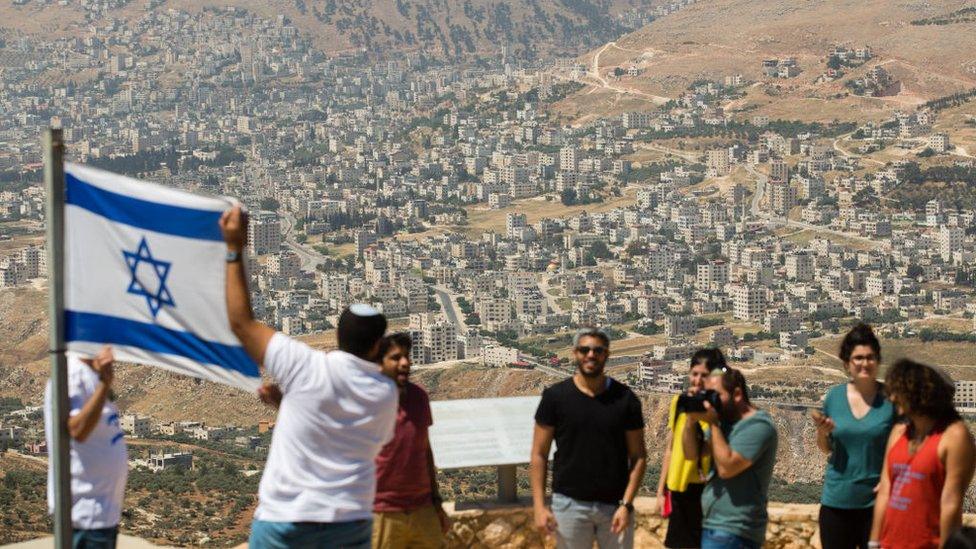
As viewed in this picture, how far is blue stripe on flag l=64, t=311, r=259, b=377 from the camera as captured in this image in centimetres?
459

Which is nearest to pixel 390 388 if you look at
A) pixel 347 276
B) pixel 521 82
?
pixel 347 276

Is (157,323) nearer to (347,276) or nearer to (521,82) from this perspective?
(347,276)

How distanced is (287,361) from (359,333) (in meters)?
0.23

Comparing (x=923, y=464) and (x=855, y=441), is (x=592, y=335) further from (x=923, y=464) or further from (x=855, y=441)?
(x=923, y=464)

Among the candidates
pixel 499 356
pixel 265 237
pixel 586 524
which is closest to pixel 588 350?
pixel 586 524

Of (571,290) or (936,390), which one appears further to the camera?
(571,290)

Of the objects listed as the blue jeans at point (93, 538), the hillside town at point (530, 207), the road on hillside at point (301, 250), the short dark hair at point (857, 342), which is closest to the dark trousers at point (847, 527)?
the short dark hair at point (857, 342)

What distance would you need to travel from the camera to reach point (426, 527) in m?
5.92

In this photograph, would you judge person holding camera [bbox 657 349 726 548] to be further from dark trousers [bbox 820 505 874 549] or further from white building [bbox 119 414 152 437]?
white building [bbox 119 414 152 437]

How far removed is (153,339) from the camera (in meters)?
4.62

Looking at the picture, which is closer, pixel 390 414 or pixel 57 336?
pixel 57 336

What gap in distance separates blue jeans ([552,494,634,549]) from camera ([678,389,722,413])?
1.49 feet

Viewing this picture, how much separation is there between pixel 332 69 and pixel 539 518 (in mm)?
185396

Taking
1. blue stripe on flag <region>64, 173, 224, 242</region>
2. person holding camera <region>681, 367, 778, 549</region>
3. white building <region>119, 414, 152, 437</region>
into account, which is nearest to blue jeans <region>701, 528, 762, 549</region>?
person holding camera <region>681, 367, 778, 549</region>
